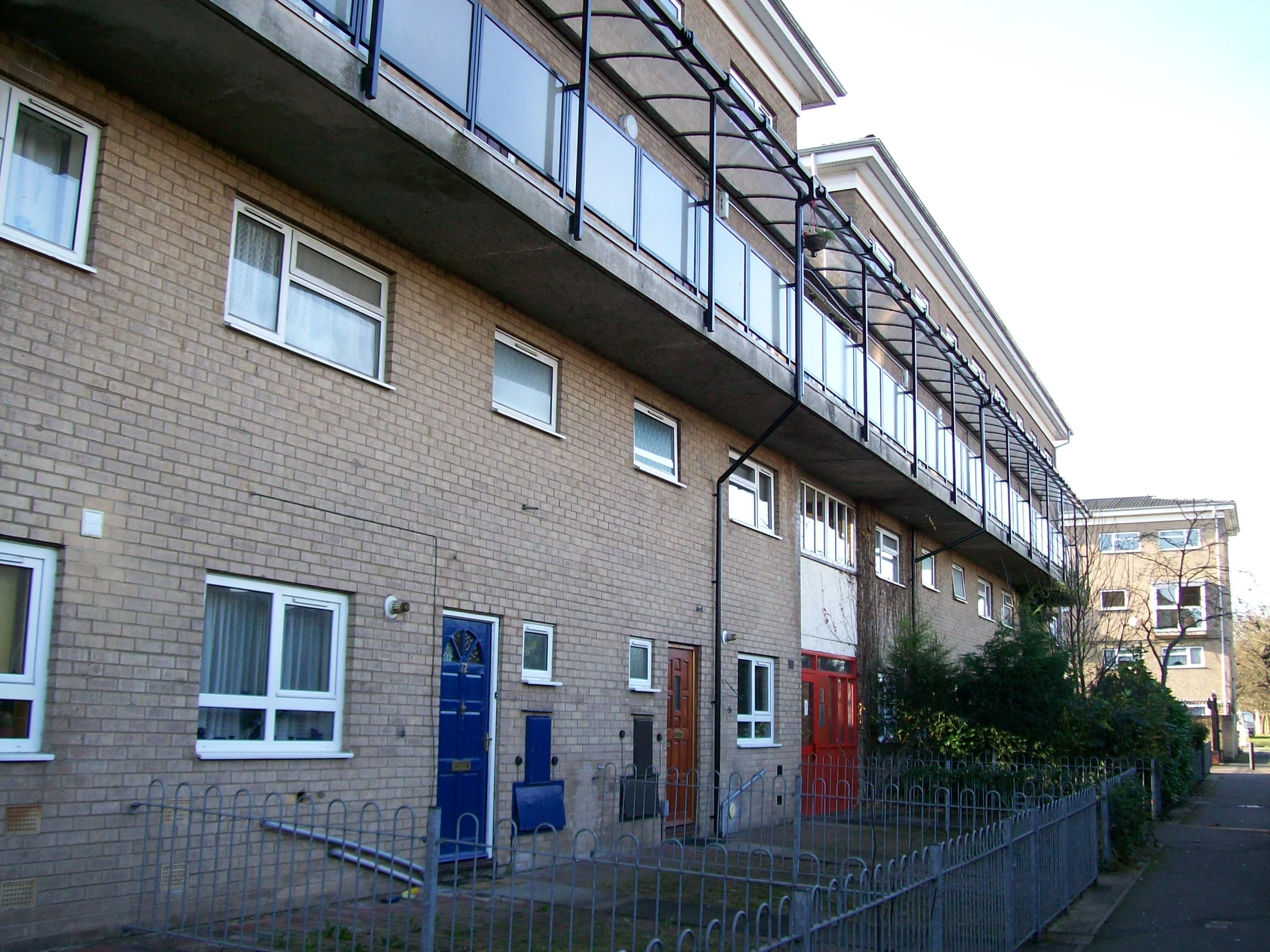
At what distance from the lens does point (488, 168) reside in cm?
911

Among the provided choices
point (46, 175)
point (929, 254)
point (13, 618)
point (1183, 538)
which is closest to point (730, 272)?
point (46, 175)

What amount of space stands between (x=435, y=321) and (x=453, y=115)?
1.95 meters

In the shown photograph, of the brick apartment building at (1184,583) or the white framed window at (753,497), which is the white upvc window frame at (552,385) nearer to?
the white framed window at (753,497)

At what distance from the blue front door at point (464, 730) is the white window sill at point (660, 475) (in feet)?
10.8

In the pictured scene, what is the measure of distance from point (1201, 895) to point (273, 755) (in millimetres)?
9905

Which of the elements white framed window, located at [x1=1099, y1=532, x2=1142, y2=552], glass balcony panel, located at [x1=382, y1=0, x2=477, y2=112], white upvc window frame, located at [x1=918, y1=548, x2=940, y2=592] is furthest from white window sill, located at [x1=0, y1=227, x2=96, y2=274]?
white framed window, located at [x1=1099, y1=532, x2=1142, y2=552]

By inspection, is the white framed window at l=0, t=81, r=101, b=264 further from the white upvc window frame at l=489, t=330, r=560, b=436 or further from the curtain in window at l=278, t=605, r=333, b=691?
the white upvc window frame at l=489, t=330, r=560, b=436

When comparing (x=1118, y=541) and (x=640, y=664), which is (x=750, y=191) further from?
(x=1118, y=541)

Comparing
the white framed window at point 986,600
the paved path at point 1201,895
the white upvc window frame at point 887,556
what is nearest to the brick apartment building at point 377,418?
the white upvc window frame at point 887,556

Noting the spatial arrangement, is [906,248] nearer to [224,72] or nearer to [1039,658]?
[1039,658]

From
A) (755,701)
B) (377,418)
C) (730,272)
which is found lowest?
(755,701)

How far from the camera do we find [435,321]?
1046 centimetres

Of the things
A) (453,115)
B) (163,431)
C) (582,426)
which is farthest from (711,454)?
(163,431)

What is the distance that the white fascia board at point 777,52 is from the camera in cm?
1920
